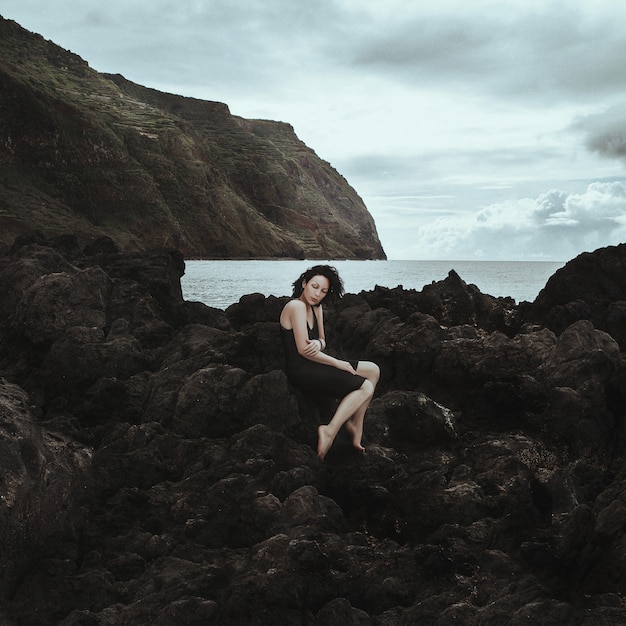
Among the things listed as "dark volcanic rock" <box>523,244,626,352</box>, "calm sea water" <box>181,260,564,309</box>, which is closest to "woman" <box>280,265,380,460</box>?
"dark volcanic rock" <box>523,244,626,352</box>

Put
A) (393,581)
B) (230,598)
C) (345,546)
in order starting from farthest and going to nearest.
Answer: (345,546) < (393,581) < (230,598)

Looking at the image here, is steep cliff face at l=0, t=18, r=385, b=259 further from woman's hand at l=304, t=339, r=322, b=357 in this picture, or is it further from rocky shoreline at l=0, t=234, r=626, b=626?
woman's hand at l=304, t=339, r=322, b=357

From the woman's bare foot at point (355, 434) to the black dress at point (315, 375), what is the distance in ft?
1.22

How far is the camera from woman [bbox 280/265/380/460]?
8.80m

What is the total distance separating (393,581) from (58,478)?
3488 mm

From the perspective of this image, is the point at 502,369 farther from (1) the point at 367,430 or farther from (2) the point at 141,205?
(2) the point at 141,205

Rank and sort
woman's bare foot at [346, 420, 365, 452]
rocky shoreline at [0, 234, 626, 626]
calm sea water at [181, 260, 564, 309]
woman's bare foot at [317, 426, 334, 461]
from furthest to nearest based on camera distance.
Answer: calm sea water at [181, 260, 564, 309]
woman's bare foot at [346, 420, 365, 452]
woman's bare foot at [317, 426, 334, 461]
rocky shoreline at [0, 234, 626, 626]

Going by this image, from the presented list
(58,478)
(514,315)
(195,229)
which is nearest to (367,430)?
(58,478)

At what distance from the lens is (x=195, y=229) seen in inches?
5886

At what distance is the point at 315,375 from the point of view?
9.11m

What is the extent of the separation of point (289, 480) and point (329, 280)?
102 inches

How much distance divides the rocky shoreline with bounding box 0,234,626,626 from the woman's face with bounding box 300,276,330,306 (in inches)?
43.0

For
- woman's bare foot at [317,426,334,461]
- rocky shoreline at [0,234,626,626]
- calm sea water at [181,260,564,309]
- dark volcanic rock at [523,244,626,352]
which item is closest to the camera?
rocky shoreline at [0,234,626,626]

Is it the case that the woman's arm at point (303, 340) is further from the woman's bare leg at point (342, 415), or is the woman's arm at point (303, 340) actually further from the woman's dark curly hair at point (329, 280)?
the woman's dark curly hair at point (329, 280)
